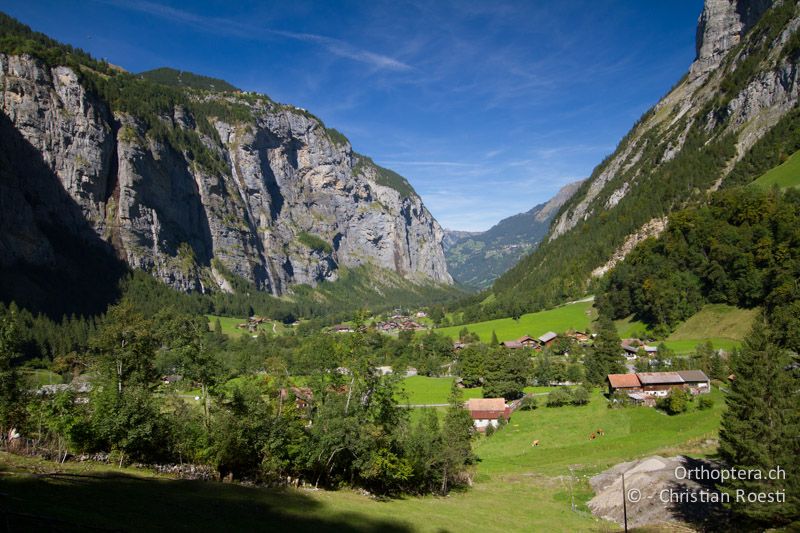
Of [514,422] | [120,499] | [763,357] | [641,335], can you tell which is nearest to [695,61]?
[641,335]

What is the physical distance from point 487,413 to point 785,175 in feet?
297

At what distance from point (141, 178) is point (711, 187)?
194004mm

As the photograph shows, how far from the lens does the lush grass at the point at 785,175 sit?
95.6 metres

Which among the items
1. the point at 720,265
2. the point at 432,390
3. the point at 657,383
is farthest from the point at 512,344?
the point at 720,265

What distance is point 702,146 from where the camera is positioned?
139125 mm

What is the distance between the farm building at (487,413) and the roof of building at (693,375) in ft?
79.6

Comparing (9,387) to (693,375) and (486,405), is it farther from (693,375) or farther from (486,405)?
(693,375)

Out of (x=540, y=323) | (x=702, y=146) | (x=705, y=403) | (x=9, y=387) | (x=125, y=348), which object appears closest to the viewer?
(x=9, y=387)

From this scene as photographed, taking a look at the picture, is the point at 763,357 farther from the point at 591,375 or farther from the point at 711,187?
the point at 711,187

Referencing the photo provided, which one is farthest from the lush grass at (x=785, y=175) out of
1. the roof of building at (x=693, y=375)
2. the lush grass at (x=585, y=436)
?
the lush grass at (x=585, y=436)

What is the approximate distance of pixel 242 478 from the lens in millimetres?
29344

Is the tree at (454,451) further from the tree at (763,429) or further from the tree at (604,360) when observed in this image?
the tree at (604,360)

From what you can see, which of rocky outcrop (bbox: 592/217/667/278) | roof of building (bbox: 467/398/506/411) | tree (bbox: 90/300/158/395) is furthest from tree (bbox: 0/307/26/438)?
rocky outcrop (bbox: 592/217/667/278)

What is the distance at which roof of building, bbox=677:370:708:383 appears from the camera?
61094mm
